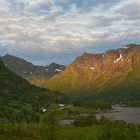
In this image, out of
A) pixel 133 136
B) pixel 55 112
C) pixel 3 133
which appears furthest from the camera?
pixel 133 136

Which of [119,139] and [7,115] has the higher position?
[7,115]

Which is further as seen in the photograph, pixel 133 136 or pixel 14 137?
pixel 133 136

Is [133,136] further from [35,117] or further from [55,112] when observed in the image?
[35,117]

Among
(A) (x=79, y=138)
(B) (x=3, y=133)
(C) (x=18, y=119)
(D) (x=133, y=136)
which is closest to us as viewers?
(B) (x=3, y=133)

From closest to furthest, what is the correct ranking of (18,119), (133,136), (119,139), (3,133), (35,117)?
1. (3,133)
2. (119,139)
3. (133,136)
4. (18,119)
5. (35,117)

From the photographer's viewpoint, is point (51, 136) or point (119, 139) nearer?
point (51, 136)

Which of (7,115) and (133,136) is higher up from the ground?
(7,115)

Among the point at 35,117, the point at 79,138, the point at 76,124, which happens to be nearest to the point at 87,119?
the point at 76,124

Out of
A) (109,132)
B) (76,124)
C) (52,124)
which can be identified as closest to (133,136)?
(109,132)

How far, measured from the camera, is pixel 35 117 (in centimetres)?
19788

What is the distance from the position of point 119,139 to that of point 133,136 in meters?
10.8

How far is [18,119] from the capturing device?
185875 millimetres

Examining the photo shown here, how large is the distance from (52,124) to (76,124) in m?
135

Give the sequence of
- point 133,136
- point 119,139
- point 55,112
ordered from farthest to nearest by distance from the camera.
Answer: point 133,136
point 119,139
point 55,112
